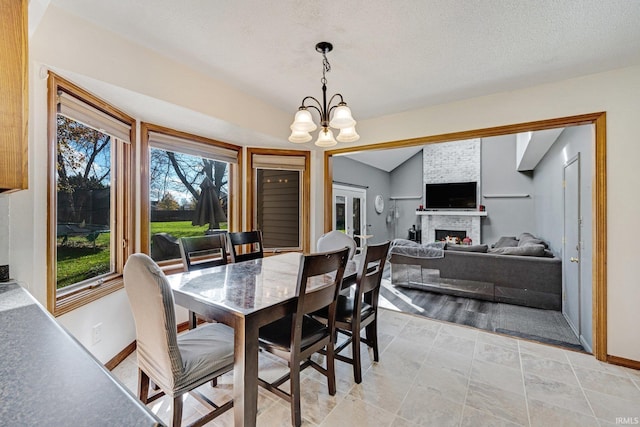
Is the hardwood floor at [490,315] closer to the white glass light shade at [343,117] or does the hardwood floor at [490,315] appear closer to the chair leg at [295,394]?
the chair leg at [295,394]

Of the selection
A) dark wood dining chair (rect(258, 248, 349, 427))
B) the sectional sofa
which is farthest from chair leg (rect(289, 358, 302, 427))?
the sectional sofa

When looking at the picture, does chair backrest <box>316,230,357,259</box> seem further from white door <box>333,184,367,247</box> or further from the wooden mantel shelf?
the wooden mantel shelf

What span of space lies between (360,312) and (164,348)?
135 cm

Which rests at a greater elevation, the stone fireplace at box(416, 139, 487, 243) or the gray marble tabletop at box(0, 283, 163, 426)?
the stone fireplace at box(416, 139, 487, 243)

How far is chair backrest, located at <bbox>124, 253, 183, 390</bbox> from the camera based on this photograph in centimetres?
133

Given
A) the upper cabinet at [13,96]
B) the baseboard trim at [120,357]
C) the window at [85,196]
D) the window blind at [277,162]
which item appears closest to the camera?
the upper cabinet at [13,96]

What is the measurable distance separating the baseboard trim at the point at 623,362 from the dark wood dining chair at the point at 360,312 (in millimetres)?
1935

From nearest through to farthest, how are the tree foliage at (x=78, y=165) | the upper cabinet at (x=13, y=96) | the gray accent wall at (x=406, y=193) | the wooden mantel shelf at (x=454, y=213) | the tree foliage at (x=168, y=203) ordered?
the upper cabinet at (x=13, y=96)
the tree foliage at (x=78, y=165)
the tree foliage at (x=168, y=203)
the wooden mantel shelf at (x=454, y=213)
the gray accent wall at (x=406, y=193)

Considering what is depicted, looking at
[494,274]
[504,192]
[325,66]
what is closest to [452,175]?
[504,192]

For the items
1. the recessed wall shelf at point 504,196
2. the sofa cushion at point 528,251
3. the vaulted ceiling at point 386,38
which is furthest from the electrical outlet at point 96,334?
the recessed wall shelf at point 504,196

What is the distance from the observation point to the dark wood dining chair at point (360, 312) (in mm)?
2092

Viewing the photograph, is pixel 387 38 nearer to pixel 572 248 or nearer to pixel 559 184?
pixel 572 248

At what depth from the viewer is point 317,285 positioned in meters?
1.96

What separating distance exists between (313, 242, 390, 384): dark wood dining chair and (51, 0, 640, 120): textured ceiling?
148cm
